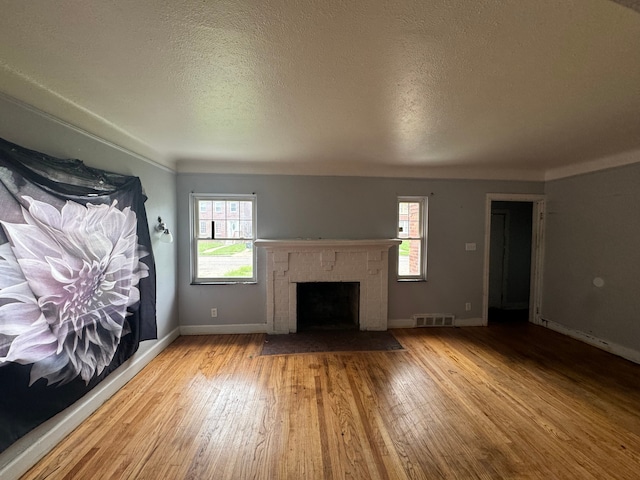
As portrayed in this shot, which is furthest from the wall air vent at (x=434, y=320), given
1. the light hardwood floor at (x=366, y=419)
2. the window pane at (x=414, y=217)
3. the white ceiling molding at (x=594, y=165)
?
the white ceiling molding at (x=594, y=165)

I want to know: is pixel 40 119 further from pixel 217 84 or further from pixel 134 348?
pixel 134 348

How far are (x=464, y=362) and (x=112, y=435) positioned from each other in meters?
A: 3.08

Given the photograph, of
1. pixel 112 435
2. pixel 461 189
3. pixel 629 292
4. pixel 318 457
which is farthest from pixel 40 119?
pixel 629 292

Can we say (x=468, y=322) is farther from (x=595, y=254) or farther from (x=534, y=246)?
(x=595, y=254)

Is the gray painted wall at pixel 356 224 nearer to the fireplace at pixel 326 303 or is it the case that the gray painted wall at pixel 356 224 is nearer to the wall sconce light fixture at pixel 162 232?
the wall sconce light fixture at pixel 162 232

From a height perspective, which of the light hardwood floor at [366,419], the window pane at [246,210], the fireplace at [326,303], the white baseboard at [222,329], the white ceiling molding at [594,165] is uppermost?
the white ceiling molding at [594,165]

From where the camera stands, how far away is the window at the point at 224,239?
337cm

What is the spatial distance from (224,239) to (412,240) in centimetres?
267

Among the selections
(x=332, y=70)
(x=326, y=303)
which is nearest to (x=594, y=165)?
(x=332, y=70)

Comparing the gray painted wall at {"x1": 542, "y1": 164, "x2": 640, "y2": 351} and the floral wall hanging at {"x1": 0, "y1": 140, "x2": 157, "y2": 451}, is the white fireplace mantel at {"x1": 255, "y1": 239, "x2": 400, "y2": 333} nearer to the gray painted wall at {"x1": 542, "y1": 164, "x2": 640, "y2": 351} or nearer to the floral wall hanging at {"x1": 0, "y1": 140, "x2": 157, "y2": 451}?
the floral wall hanging at {"x1": 0, "y1": 140, "x2": 157, "y2": 451}

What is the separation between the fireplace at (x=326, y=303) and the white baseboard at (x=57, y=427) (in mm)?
2004

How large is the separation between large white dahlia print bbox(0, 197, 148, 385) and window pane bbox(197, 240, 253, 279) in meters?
1.15

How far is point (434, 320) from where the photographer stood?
11.8ft

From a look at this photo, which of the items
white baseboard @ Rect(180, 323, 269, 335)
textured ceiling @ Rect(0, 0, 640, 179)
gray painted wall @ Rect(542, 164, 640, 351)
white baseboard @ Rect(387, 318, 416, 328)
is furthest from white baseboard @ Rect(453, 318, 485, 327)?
white baseboard @ Rect(180, 323, 269, 335)
